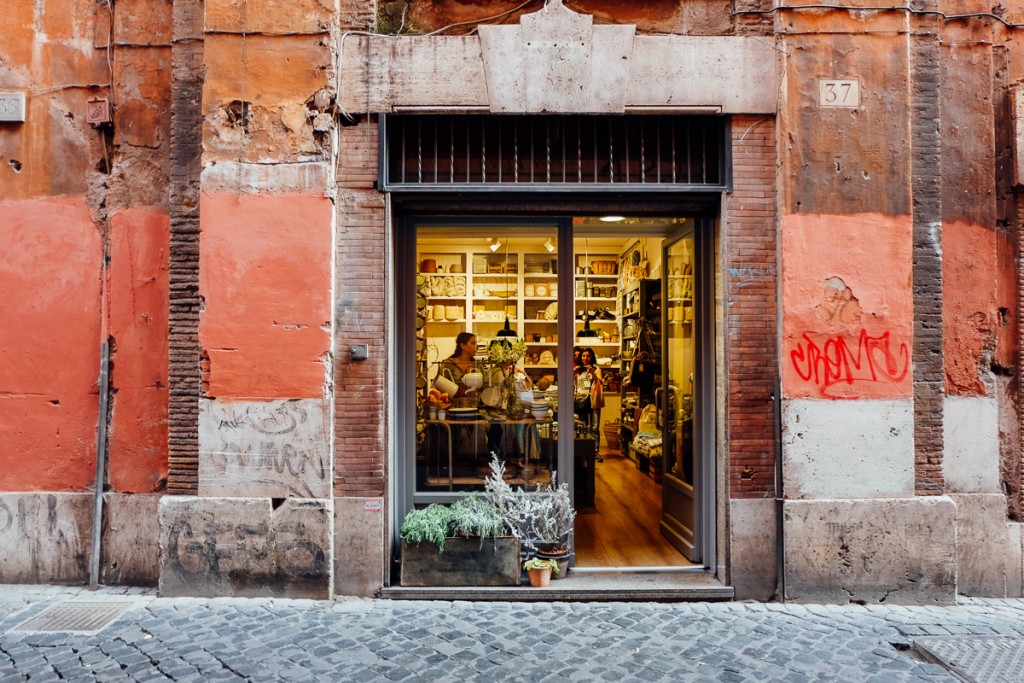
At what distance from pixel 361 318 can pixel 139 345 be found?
1955mm

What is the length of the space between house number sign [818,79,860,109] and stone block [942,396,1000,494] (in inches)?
101

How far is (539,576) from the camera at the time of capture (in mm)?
5266

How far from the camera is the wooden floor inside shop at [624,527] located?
19.5 feet

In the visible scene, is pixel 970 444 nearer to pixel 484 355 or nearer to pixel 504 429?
pixel 504 429

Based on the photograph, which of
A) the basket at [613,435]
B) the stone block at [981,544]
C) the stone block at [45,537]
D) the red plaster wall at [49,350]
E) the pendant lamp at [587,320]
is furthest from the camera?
the basket at [613,435]

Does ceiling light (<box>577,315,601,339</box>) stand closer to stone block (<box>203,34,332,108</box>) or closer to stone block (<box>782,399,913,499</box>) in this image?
stone block (<box>782,399,913,499</box>)

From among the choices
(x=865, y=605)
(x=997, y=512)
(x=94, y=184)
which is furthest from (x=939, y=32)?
(x=94, y=184)

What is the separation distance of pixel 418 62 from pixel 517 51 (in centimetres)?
80

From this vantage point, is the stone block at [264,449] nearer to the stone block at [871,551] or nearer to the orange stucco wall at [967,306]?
the stone block at [871,551]

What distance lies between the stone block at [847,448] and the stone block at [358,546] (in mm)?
3199

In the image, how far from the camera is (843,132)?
5.24 meters

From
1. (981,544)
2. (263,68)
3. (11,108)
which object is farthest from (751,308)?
(11,108)

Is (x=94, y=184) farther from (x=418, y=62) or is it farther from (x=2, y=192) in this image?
(x=418, y=62)

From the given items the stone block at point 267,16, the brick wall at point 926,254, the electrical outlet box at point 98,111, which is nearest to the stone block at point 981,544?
the brick wall at point 926,254
